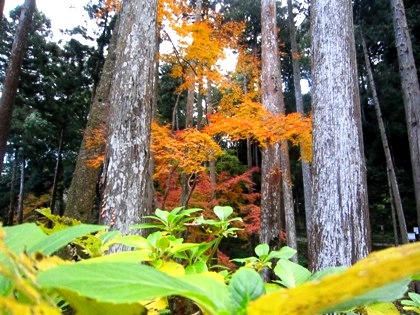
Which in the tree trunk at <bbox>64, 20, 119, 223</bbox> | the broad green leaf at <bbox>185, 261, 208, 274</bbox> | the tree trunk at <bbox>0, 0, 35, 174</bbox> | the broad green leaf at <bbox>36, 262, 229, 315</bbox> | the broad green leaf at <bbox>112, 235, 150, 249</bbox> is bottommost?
the broad green leaf at <bbox>185, 261, 208, 274</bbox>

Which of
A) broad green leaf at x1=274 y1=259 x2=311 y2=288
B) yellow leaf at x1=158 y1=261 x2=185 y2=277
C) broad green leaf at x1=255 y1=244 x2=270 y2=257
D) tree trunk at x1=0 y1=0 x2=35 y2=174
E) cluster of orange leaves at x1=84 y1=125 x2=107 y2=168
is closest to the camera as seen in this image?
broad green leaf at x1=274 y1=259 x2=311 y2=288

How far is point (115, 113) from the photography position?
289 cm

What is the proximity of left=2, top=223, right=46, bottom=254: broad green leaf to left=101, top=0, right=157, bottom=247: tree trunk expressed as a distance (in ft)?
7.21

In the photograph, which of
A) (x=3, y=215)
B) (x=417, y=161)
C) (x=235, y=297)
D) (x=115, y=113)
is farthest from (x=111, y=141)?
(x=3, y=215)

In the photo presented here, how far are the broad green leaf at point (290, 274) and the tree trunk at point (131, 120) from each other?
6.75 ft

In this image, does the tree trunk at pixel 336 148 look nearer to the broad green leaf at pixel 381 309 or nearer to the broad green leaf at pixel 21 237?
the broad green leaf at pixel 381 309

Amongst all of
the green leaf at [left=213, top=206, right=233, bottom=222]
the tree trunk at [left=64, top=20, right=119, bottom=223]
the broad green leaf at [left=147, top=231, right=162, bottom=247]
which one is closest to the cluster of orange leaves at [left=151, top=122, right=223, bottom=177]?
the tree trunk at [left=64, top=20, right=119, bottom=223]

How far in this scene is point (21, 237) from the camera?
35cm

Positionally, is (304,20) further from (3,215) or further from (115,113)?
(3,215)

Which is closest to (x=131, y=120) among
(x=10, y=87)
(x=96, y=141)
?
(x=96, y=141)

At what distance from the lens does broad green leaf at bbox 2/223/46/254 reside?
1.09 ft

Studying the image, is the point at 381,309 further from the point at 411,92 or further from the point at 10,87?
the point at 10,87

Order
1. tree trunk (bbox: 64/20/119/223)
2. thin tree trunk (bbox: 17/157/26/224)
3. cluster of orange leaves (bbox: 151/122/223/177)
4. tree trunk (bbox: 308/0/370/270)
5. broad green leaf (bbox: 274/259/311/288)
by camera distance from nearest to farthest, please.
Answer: broad green leaf (bbox: 274/259/311/288)
tree trunk (bbox: 308/0/370/270)
tree trunk (bbox: 64/20/119/223)
cluster of orange leaves (bbox: 151/122/223/177)
thin tree trunk (bbox: 17/157/26/224)

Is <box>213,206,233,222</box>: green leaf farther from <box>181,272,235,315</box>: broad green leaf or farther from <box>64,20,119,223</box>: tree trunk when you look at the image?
<box>64,20,119,223</box>: tree trunk
